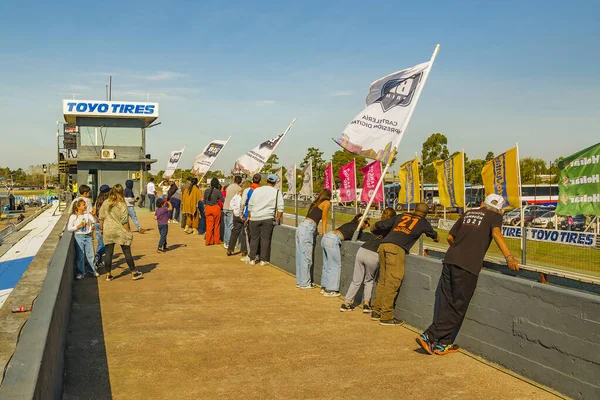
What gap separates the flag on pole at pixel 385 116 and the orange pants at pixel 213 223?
7764mm

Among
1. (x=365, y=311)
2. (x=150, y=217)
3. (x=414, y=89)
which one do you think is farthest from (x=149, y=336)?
(x=150, y=217)

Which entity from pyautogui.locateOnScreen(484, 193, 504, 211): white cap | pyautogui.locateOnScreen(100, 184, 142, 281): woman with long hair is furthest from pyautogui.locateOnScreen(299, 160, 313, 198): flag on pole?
pyautogui.locateOnScreen(484, 193, 504, 211): white cap

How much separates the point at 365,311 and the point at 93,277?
5814 mm

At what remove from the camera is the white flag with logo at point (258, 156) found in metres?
16.0

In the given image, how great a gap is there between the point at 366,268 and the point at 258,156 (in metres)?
8.90

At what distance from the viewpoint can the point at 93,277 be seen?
11242 millimetres

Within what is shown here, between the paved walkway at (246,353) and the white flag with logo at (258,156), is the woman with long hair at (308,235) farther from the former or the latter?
the white flag with logo at (258,156)

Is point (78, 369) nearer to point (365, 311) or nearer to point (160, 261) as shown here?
point (365, 311)

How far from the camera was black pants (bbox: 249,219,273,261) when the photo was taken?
12.2m

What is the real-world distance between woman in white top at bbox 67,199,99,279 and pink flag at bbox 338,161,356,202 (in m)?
9.50

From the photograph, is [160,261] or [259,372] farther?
[160,261]

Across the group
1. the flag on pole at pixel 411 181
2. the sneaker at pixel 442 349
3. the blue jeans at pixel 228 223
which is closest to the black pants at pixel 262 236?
the blue jeans at pixel 228 223

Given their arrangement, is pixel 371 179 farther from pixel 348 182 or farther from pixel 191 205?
pixel 191 205

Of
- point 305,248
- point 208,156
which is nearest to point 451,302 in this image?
point 305,248
